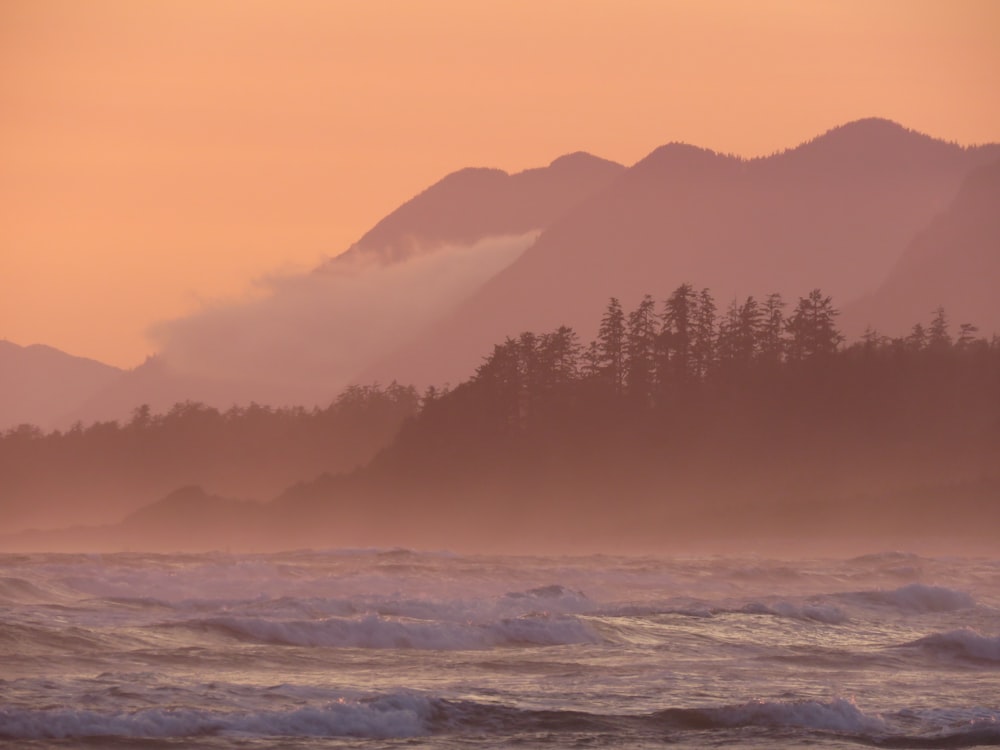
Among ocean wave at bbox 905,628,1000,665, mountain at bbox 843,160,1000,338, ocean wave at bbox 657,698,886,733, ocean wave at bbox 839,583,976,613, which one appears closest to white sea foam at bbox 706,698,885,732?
ocean wave at bbox 657,698,886,733

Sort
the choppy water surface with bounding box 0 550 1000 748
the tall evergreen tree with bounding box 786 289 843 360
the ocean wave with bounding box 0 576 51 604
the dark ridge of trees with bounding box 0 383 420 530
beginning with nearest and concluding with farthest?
the choppy water surface with bounding box 0 550 1000 748
the ocean wave with bounding box 0 576 51 604
the tall evergreen tree with bounding box 786 289 843 360
the dark ridge of trees with bounding box 0 383 420 530

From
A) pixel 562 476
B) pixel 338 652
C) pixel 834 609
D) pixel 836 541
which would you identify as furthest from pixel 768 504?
pixel 338 652

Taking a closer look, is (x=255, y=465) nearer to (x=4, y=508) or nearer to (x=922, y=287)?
(x=4, y=508)

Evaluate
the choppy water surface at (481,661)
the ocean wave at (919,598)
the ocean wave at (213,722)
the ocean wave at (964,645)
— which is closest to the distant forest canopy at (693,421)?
the ocean wave at (919,598)

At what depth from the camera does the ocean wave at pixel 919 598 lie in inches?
1451

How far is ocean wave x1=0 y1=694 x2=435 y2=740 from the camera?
760 inches

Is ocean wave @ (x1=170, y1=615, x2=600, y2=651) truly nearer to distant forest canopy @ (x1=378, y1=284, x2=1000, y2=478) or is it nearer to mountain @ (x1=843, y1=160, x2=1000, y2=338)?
distant forest canopy @ (x1=378, y1=284, x2=1000, y2=478)

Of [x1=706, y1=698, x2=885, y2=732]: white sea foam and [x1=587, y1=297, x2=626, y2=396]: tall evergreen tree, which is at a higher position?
[x1=587, y1=297, x2=626, y2=396]: tall evergreen tree

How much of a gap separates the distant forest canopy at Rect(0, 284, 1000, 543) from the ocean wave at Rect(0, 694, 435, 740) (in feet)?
211

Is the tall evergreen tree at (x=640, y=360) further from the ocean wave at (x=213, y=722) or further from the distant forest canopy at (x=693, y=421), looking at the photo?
the ocean wave at (x=213, y=722)

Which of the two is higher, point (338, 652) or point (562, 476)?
point (562, 476)

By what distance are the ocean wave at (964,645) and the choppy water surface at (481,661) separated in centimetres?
5

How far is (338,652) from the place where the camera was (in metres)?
26.9

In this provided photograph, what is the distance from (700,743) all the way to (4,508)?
128346mm
